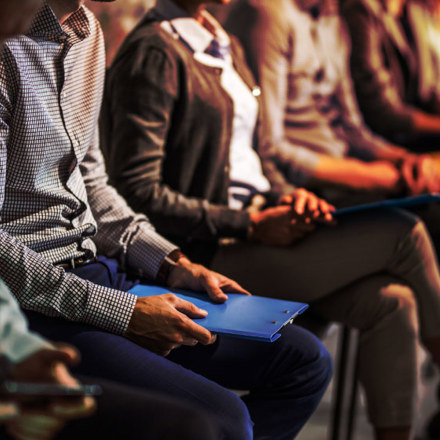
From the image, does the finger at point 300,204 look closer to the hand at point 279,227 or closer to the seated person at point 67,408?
the hand at point 279,227

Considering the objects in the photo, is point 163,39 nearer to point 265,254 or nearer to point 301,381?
point 265,254

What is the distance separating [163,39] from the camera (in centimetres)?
131

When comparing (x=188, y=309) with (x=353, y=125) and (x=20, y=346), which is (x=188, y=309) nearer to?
(x=20, y=346)

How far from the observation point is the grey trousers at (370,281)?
52.9 inches

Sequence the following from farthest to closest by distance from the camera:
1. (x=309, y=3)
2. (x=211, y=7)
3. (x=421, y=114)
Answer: (x=421, y=114)
(x=309, y=3)
(x=211, y=7)

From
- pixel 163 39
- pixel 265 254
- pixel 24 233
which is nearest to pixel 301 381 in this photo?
pixel 265 254

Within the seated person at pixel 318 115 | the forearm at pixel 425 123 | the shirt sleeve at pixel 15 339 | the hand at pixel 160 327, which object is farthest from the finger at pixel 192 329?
the forearm at pixel 425 123

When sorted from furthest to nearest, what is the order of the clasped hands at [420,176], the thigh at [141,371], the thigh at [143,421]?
the clasped hands at [420,176]
the thigh at [141,371]
the thigh at [143,421]

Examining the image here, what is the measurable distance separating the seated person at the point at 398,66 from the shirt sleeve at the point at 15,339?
2.18 m

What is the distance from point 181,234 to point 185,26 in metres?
0.48

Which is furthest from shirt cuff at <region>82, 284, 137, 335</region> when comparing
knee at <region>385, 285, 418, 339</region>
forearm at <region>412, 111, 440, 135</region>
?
forearm at <region>412, 111, 440, 135</region>

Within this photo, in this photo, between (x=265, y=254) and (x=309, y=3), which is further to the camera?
(x=309, y=3)

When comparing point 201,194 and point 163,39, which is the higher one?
point 163,39

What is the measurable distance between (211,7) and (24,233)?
1071mm
